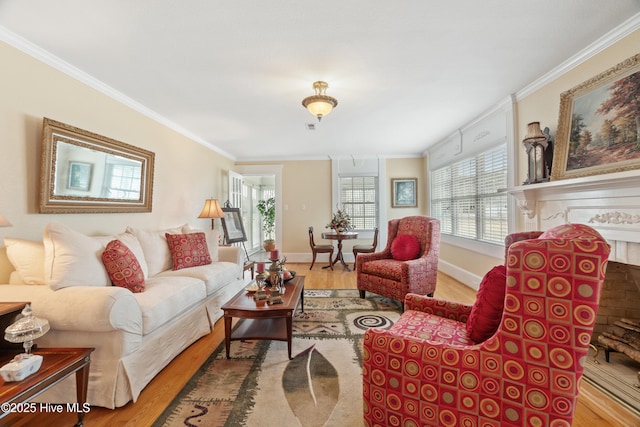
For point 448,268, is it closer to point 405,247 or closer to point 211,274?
point 405,247

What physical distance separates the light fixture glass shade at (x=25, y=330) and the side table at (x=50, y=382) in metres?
0.15

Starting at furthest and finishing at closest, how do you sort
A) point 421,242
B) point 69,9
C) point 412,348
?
point 421,242
point 69,9
point 412,348

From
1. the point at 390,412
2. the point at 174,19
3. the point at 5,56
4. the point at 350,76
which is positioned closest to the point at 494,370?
the point at 390,412

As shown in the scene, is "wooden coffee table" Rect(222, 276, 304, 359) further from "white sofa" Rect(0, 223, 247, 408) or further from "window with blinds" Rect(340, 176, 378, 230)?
"window with blinds" Rect(340, 176, 378, 230)

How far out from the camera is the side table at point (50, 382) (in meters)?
1.17

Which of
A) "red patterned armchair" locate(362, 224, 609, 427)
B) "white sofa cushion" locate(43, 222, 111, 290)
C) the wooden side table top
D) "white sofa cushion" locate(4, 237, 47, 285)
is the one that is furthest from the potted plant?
"red patterned armchair" locate(362, 224, 609, 427)

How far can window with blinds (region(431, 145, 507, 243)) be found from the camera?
140 inches

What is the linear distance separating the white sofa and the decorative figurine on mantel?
3.40 m

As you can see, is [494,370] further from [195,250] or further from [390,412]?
[195,250]

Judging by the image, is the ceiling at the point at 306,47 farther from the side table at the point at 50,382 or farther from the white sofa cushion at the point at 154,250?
the side table at the point at 50,382

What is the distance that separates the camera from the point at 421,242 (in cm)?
350

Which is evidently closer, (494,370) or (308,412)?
(494,370)

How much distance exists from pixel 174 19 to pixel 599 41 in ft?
10.3

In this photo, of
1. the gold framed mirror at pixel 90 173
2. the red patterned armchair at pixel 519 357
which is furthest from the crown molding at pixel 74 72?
the red patterned armchair at pixel 519 357
